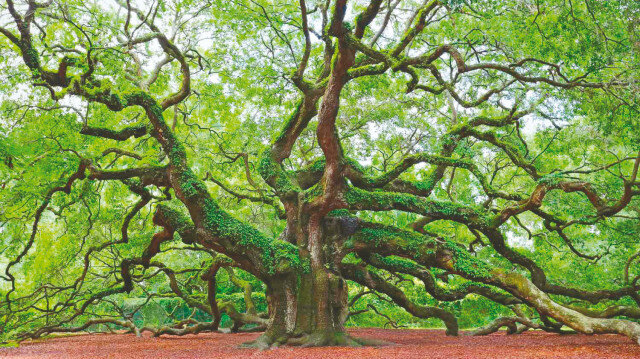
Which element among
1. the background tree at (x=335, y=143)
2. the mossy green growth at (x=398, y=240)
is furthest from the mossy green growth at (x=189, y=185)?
the mossy green growth at (x=398, y=240)

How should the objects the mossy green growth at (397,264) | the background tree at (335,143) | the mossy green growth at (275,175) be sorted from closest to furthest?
the background tree at (335,143) < the mossy green growth at (397,264) < the mossy green growth at (275,175)

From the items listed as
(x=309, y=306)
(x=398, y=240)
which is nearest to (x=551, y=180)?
(x=398, y=240)

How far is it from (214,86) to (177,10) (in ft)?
7.69

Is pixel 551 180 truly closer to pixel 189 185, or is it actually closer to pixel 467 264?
pixel 467 264

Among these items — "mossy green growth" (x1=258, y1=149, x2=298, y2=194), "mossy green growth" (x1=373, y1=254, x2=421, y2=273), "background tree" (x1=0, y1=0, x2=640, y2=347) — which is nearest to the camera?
"background tree" (x1=0, y1=0, x2=640, y2=347)

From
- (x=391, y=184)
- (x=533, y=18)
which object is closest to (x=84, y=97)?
(x=391, y=184)

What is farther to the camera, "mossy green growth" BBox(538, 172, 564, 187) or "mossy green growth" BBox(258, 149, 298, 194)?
"mossy green growth" BBox(258, 149, 298, 194)

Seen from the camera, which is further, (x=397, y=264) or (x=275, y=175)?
(x=275, y=175)

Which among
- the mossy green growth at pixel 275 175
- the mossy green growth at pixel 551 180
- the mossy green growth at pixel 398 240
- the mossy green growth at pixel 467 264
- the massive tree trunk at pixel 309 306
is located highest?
the mossy green growth at pixel 275 175

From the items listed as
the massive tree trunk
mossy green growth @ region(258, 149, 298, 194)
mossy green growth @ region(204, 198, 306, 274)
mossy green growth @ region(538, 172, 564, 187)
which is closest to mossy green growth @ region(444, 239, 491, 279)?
mossy green growth @ region(538, 172, 564, 187)

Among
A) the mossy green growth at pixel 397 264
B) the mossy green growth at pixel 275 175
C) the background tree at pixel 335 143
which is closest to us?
the background tree at pixel 335 143

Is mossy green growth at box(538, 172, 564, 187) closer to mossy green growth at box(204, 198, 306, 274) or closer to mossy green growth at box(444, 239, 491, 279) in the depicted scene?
mossy green growth at box(444, 239, 491, 279)

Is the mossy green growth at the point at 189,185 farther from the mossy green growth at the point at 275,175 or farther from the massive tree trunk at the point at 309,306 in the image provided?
the massive tree trunk at the point at 309,306

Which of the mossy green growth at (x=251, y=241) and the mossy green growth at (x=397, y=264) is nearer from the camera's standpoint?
the mossy green growth at (x=251, y=241)
